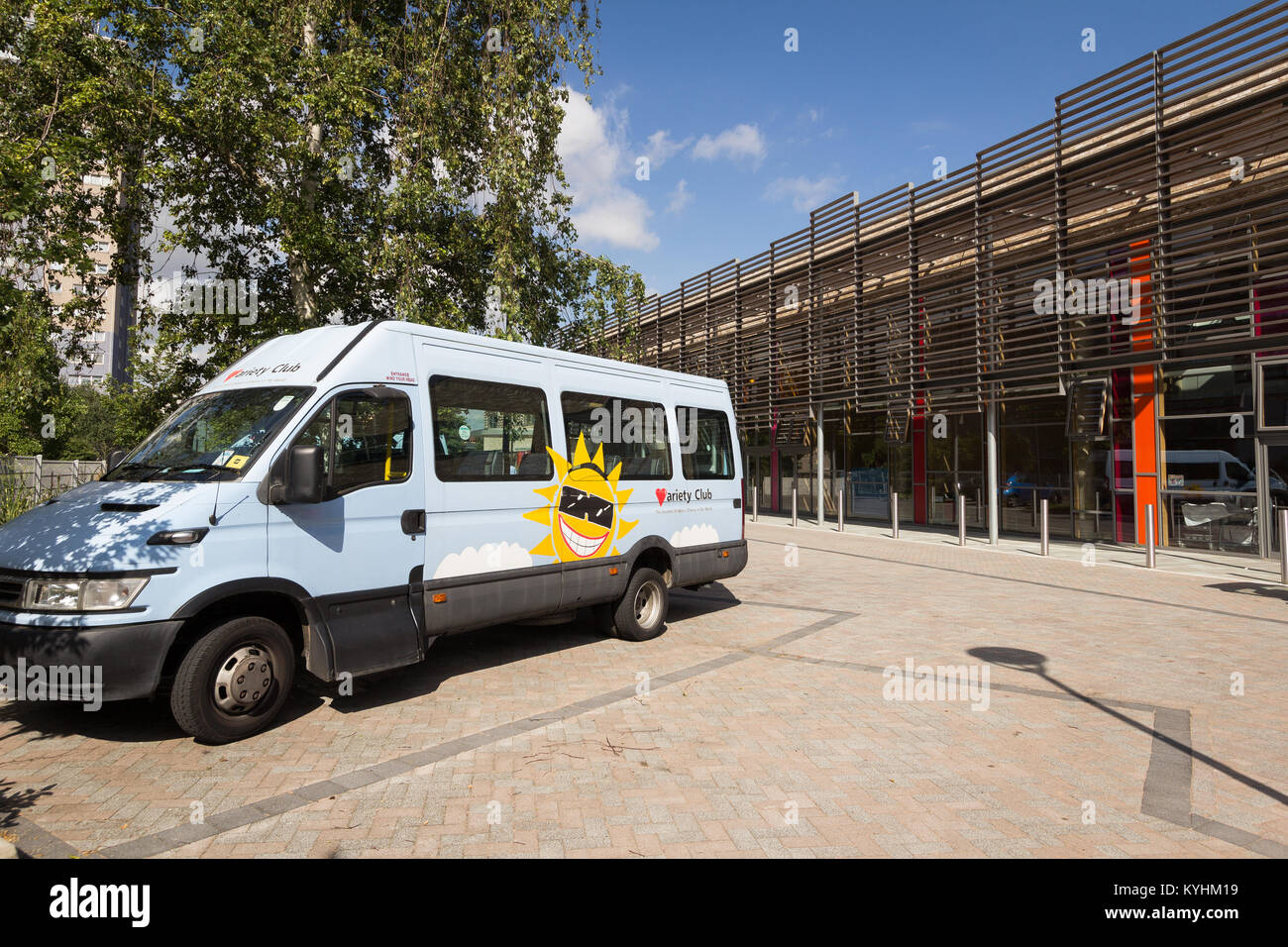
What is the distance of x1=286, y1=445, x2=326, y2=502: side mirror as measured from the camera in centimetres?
455

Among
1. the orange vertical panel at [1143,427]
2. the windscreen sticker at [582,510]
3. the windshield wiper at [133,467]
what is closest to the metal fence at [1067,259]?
the orange vertical panel at [1143,427]

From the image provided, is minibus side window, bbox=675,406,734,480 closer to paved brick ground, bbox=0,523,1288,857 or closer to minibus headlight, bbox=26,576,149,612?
paved brick ground, bbox=0,523,1288,857

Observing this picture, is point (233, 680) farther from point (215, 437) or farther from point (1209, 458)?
point (1209, 458)

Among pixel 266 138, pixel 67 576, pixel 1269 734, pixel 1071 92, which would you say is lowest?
pixel 1269 734

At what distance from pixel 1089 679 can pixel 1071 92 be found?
14160 mm

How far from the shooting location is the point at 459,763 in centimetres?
436

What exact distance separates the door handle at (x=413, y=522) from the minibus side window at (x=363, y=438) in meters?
0.26

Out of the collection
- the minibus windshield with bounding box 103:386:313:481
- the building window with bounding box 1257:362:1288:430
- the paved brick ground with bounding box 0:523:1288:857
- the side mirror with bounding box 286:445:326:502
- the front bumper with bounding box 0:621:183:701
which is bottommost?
the paved brick ground with bounding box 0:523:1288:857

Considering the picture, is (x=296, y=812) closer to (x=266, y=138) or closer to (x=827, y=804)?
(x=827, y=804)

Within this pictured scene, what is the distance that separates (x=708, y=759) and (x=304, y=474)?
3.02 meters

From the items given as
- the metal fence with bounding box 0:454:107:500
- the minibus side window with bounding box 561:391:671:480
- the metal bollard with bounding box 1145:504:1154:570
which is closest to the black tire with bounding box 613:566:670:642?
the minibus side window with bounding box 561:391:671:480

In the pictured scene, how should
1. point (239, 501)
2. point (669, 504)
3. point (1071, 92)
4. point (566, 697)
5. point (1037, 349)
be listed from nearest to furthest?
point (239, 501) → point (566, 697) → point (669, 504) → point (1071, 92) → point (1037, 349)

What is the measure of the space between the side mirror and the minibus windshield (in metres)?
0.35
